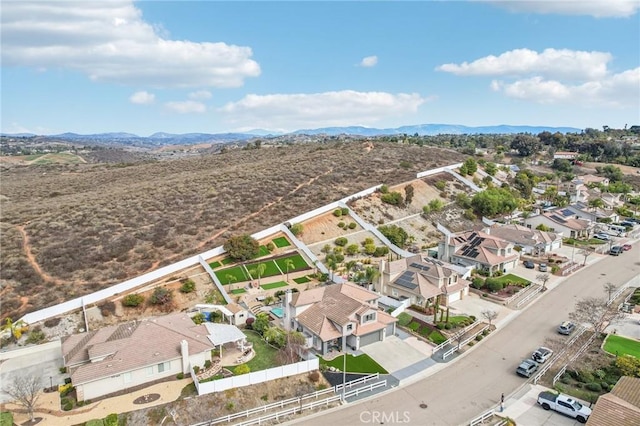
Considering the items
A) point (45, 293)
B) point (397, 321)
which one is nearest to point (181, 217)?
point (45, 293)

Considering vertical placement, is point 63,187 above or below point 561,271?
above

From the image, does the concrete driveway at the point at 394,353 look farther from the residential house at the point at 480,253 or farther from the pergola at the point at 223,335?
the residential house at the point at 480,253

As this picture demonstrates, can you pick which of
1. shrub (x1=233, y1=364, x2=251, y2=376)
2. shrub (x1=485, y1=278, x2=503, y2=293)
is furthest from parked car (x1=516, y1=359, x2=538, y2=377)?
shrub (x1=233, y1=364, x2=251, y2=376)

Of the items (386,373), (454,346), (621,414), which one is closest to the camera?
(621,414)

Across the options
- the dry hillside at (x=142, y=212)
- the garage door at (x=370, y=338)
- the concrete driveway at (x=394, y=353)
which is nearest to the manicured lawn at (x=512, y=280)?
the concrete driveway at (x=394, y=353)

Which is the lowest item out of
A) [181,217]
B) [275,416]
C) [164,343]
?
[275,416]

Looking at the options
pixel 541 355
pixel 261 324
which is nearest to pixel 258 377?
pixel 261 324

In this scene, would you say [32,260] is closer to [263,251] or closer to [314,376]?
[263,251]

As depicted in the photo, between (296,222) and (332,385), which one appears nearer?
(332,385)

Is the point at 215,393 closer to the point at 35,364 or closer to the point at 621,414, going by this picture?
the point at 35,364
